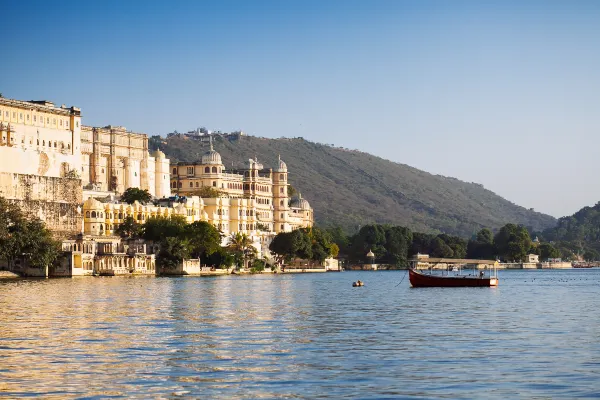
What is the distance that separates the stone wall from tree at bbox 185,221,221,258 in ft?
43.5

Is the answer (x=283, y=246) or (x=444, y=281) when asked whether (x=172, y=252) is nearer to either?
(x=283, y=246)

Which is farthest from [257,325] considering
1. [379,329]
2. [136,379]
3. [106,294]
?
[106,294]

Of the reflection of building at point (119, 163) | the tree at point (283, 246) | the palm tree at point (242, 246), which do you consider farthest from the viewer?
the tree at point (283, 246)

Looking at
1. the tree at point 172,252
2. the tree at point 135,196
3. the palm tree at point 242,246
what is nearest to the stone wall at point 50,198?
the tree at point 172,252

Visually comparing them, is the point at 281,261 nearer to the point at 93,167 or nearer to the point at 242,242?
the point at 242,242

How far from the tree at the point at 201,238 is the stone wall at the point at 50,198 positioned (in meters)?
13.2

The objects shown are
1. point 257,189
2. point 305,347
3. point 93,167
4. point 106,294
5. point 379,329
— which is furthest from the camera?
point 257,189

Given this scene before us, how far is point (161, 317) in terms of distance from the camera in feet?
182

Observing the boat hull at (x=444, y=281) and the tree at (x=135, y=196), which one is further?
the tree at (x=135, y=196)

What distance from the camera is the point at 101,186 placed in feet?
528

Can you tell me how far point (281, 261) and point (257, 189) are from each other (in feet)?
75.0

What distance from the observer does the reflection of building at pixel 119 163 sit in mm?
162625

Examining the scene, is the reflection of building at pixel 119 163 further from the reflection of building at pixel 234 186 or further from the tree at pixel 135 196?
the reflection of building at pixel 234 186

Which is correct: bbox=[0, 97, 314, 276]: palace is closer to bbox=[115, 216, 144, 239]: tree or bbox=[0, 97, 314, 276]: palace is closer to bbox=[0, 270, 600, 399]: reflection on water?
bbox=[115, 216, 144, 239]: tree
